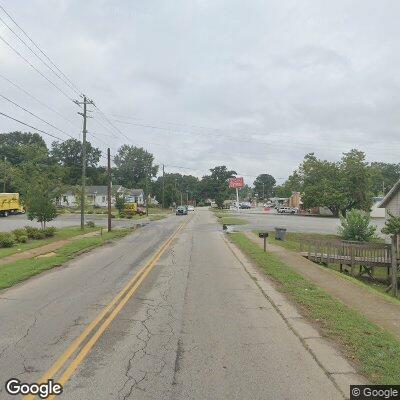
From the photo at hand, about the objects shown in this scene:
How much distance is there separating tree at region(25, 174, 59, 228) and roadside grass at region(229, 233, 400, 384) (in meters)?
22.9

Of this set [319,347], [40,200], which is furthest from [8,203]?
[319,347]

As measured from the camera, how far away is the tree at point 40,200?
110 ft

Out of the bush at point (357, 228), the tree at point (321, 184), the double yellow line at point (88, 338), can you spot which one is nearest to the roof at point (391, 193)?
the bush at point (357, 228)

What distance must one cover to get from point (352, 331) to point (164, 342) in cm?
350

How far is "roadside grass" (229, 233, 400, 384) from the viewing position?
6.62 meters

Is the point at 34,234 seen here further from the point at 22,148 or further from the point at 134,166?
the point at 134,166

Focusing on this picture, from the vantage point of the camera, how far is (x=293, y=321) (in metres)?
9.54

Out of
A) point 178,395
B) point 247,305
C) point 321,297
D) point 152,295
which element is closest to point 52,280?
point 152,295

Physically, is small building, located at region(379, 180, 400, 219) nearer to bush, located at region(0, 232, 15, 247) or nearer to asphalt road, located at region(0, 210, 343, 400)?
asphalt road, located at region(0, 210, 343, 400)

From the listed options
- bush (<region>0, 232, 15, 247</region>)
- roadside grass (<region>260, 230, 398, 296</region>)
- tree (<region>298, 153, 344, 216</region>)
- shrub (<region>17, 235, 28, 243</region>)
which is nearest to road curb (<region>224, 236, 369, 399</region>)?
roadside grass (<region>260, 230, 398, 296</region>)

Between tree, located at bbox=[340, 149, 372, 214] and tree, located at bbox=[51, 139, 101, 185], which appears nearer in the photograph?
tree, located at bbox=[340, 149, 372, 214]

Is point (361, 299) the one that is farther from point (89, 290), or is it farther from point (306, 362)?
point (89, 290)

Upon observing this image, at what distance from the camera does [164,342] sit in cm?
777

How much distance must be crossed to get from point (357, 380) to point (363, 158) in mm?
73850
